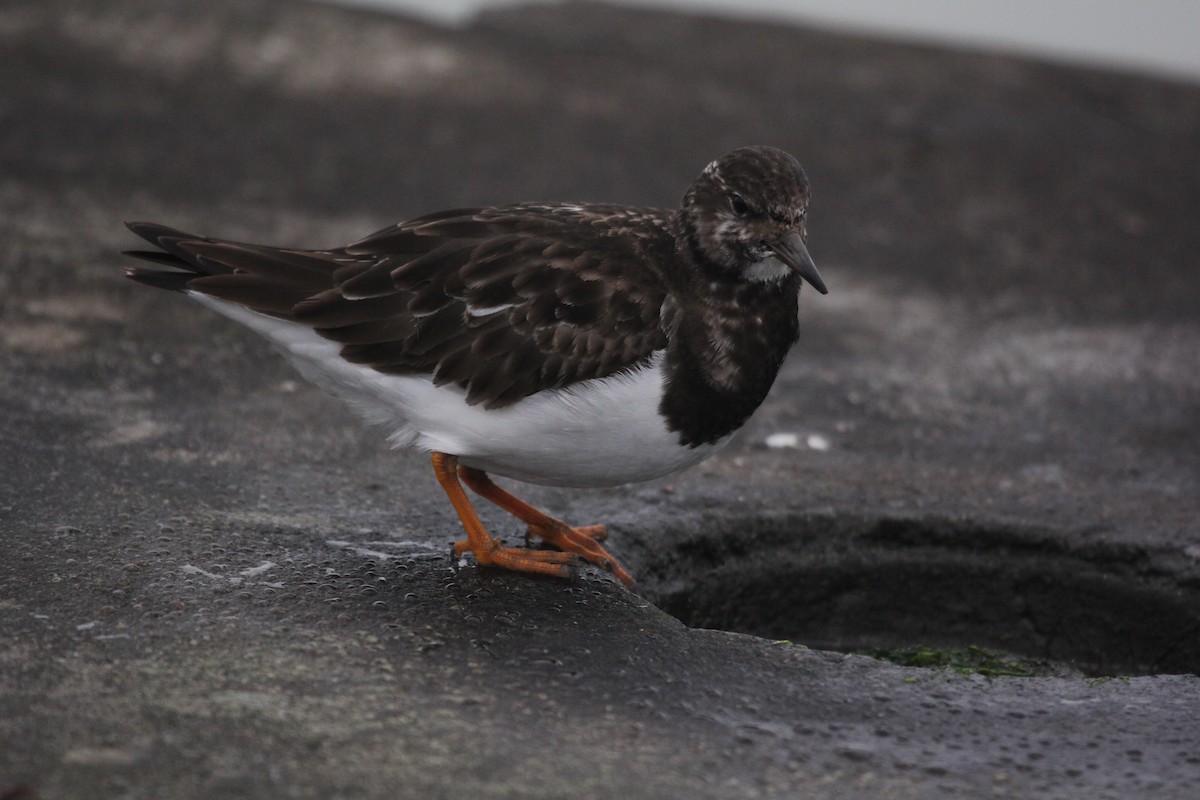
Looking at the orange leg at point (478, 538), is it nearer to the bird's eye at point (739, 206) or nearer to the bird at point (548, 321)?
the bird at point (548, 321)

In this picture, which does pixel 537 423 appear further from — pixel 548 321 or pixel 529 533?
pixel 529 533

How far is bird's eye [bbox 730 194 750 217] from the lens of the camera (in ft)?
15.6

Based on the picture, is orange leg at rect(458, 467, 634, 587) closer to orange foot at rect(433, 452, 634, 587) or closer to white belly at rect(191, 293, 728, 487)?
orange foot at rect(433, 452, 634, 587)

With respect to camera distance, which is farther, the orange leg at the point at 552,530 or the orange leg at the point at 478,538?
the orange leg at the point at 552,530

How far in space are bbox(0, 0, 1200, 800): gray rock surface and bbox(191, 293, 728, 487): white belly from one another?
1.44 ft

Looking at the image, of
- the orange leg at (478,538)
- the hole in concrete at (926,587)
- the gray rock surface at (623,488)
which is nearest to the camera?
the gray rock surface at (623,488)

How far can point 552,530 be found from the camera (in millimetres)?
5062

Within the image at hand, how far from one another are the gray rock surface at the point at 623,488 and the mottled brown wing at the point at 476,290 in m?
0.76

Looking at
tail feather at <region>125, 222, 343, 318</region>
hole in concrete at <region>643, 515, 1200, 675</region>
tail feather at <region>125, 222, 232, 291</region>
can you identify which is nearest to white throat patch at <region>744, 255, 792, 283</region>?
hole in concrete at <region>643, 515, 1200, 675</region>

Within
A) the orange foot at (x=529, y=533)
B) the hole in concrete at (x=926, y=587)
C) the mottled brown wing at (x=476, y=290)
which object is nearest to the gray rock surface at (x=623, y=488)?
the hole in concrete at (x=926, y=587)

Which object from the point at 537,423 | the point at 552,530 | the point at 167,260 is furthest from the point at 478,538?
the point at 167,260

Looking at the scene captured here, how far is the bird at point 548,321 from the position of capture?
181 inches

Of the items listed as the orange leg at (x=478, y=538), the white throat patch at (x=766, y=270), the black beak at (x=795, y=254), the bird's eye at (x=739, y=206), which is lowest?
the orange leg at (x=478, y=538)

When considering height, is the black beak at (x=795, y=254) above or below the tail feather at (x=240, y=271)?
above
